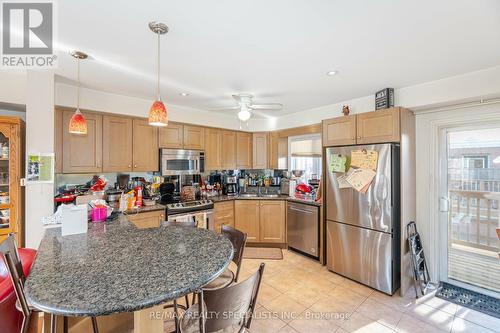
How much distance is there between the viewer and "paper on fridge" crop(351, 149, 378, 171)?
98.7 inches

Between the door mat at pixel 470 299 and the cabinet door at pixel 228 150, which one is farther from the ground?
the cabinet door at pixel 228 150

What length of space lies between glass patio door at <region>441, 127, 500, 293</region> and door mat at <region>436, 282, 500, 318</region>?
11cm

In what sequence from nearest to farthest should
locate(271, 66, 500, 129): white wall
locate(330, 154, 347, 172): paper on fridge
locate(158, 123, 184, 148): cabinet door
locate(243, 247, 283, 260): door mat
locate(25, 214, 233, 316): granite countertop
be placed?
locate(25, 214, 233, 316): granite countertop
locate(271, 66, 500, 129): white wall
locate(330, 154, 347, 172): paper on fridge
locate(158, 123, 184, 148): cabinet door
locate(243, 247, 283, 260): door mat

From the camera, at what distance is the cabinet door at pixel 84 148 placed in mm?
2594

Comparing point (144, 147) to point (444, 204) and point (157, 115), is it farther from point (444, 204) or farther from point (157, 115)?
point (444, 204)

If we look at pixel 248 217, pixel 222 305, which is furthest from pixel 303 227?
pixel 222 305

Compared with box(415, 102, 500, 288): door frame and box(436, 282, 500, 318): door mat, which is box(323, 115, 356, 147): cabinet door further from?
box(436, 282, 500, 318): door mat

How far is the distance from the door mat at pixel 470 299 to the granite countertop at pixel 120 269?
269 centimetres

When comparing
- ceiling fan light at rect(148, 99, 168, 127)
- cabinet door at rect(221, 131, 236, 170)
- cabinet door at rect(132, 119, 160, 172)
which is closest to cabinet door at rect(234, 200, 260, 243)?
cabinet door at rect(221, 131, 236, 170)

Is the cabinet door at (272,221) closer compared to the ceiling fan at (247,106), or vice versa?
the ceiling fan at (247,106)

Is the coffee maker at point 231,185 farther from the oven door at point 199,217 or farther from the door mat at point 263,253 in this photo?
the door mat at point 263,253

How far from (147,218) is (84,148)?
45.7 inches

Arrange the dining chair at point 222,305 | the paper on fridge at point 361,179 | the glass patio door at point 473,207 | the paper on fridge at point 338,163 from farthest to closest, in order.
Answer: the paper on fridge at point 338,163
the paper on fridge at point 361,179
the glass patio door at point 473,207
the dining chair at point 222,305

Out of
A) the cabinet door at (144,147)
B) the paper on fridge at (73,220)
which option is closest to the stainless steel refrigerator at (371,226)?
the cabinet door at (144,147)
